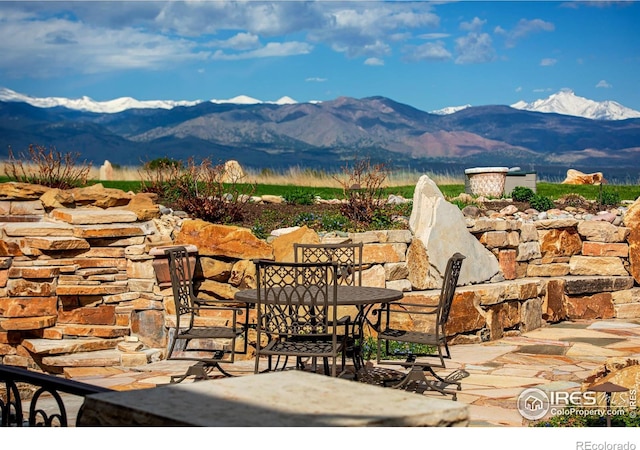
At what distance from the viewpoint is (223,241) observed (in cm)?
812

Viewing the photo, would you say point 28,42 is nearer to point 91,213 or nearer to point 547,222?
point 91,213

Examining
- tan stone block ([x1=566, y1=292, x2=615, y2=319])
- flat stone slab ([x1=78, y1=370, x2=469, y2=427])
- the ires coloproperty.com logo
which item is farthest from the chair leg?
Result: tan stone block ([x1=566, y1=292, x2=615, y2=319])

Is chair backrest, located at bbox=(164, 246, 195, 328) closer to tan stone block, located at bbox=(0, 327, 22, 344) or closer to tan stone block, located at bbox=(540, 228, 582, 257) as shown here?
tan stone block, located at bbox=(0, 327, 22, 344)

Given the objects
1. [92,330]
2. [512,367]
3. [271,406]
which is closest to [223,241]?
[92,330]

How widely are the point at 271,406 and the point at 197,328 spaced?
13.1ft

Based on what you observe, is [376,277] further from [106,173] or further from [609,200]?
[106,173]

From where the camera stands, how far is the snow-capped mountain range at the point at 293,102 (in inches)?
4946

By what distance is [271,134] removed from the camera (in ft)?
397

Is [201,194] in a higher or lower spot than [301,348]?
higher

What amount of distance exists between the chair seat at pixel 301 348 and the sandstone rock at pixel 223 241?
2488 millimetres

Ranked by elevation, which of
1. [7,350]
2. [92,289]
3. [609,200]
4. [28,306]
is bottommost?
[7,350]

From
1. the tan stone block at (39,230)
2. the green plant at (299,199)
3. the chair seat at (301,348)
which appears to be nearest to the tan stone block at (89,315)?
the tan stone block at (39,230)

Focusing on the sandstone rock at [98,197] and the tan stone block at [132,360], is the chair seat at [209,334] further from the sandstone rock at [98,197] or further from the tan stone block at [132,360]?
the sandstone rock at [98,197]
